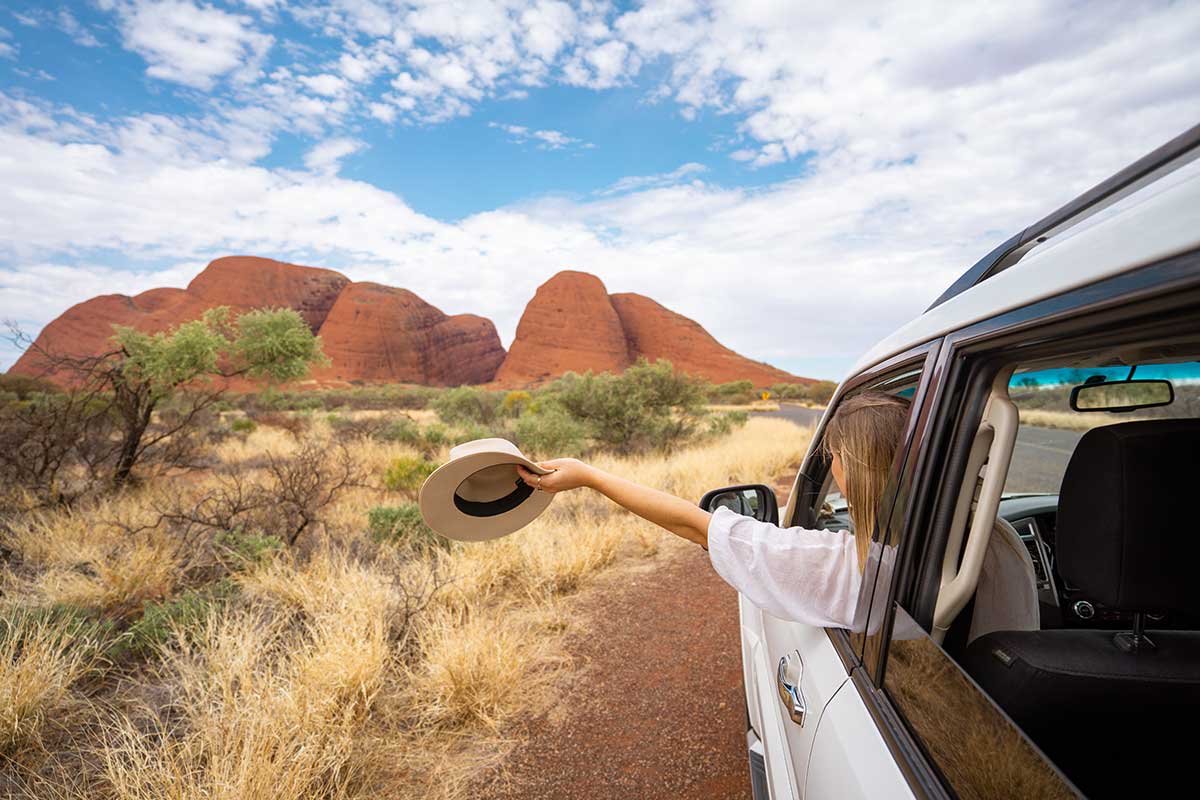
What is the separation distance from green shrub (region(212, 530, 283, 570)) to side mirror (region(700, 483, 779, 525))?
15.2 feet

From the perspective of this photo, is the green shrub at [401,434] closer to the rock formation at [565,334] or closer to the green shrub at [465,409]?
the green shrub at [465,409]

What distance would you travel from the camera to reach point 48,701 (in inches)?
124

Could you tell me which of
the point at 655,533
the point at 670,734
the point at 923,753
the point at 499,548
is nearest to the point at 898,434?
the point at 923,753

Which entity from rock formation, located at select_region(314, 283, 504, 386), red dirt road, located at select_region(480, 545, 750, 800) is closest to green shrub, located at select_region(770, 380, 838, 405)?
rock formation, located at select_region(314, 283, 504, 386)

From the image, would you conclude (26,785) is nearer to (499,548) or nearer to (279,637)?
(279,637)

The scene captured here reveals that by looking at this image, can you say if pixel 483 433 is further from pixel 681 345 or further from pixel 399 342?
pixel 681 345

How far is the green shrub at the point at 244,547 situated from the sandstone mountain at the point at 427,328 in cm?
7183

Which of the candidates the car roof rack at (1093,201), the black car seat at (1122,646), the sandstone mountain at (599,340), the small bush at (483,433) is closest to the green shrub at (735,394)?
the sandstone mountain at (599,340)

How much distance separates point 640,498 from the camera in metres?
1.61

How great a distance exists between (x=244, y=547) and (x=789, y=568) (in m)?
5.72

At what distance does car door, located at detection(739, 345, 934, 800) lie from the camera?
3.99 feet

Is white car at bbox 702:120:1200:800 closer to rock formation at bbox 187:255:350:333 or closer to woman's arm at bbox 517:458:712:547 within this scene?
woman's arm at bbox 517:458:712:547

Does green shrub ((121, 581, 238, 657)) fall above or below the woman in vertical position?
below

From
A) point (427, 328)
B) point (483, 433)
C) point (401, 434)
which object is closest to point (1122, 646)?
point (483, 433)
